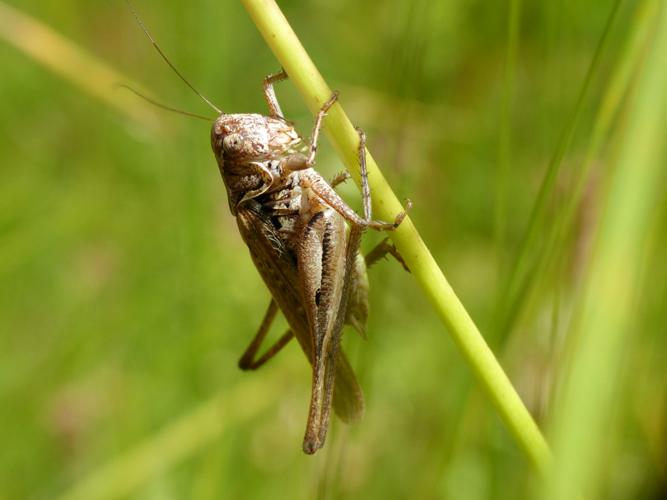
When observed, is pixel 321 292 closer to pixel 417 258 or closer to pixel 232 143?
Result: pixel 232 143

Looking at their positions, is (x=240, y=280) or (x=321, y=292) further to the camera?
(x=240, y=280)

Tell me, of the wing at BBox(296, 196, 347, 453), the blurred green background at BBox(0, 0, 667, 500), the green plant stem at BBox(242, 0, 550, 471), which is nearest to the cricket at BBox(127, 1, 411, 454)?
the wing at BBox(296, 196, 347, 453)

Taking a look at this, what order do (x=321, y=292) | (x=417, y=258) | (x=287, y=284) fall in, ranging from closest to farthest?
(x=417, y=258)
(x=321, y=292)
(x=287, y=284)

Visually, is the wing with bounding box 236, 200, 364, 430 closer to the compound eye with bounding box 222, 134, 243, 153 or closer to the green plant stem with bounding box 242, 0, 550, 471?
the compound eye with bounding box 222, 134, 243, 153

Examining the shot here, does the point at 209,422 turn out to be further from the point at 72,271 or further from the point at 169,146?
the point at 72,271

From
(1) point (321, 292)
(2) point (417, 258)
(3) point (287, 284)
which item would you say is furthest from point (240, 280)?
(2) point (417, 258)

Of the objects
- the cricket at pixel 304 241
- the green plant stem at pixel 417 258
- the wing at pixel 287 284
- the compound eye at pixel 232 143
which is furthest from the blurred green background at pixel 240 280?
the green plant stem at pixel 417 258

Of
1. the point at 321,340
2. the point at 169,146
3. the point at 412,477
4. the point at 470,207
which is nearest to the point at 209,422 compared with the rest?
the point at 412,477
